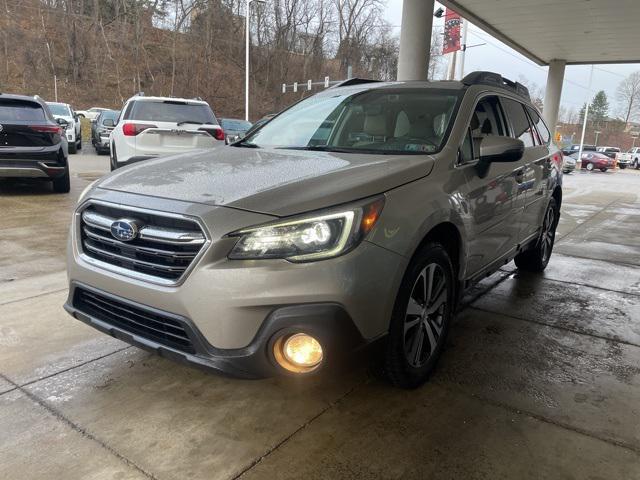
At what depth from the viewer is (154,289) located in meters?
2.23

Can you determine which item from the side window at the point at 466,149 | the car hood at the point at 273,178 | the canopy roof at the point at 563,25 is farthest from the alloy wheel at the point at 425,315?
the canopy roof at the point at 563,25

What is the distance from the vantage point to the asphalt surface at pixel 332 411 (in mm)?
2201

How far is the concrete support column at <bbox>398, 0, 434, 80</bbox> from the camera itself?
10.5 metres

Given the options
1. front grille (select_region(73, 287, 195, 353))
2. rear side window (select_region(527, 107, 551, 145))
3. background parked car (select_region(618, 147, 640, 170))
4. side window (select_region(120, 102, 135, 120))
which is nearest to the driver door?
rear side window (select_region(527, 107, 551, 145))

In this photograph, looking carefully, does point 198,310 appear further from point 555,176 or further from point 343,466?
point 555,176

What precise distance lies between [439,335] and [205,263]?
4.97 ft

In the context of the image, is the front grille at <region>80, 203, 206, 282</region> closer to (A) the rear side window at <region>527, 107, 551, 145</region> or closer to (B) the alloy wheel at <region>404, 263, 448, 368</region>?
(B) the alloy wheel at <region>404, 263, 448, 368</region>

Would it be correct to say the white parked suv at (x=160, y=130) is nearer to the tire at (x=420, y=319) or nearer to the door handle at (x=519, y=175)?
the door handle at (x=519, y=175)

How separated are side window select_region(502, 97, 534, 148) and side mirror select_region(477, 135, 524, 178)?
912 mm

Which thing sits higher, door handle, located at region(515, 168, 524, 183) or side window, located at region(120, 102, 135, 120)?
side window, located at region(120, 102, 135, 120)

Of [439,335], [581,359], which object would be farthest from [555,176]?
[439,335]

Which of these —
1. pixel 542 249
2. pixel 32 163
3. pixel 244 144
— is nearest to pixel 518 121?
pixel 542 249

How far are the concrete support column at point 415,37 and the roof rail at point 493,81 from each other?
246 inches

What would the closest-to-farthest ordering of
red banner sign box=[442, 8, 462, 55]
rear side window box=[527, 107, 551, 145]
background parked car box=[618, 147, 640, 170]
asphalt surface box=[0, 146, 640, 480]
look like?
asphalt surface box=[0, 146, 640, 480]
rear side window box=[527, 107, 551, 145]
red banner sign box=[442, 8, 462, 55]
background parked car box=[618, 147, 640, 170]
